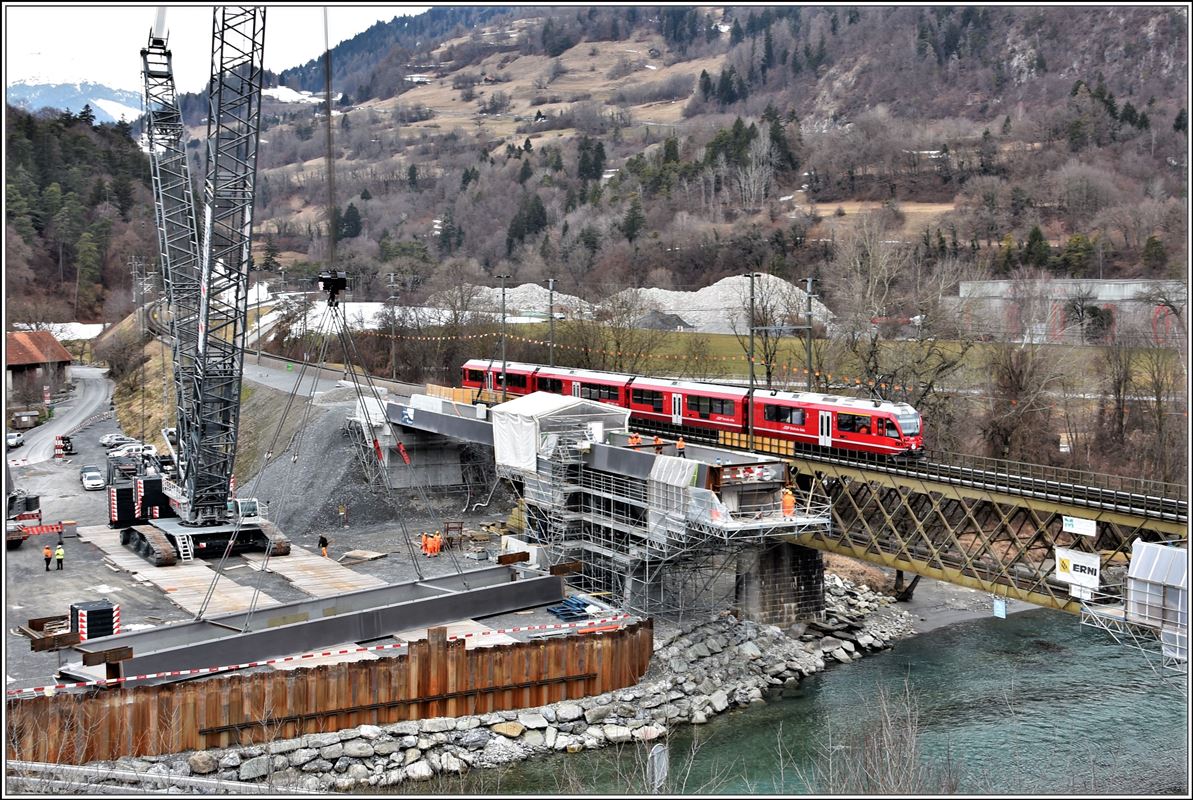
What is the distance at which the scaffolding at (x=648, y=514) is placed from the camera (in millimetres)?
32469

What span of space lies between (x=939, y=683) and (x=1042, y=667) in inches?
131

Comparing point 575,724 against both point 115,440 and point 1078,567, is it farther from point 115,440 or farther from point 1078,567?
point 115,440

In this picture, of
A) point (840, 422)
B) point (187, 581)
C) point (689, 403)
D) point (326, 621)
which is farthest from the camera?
point (689, 403)

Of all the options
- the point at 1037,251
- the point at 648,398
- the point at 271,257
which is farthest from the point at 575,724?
the point at 271,257

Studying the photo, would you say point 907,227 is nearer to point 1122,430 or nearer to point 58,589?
point 1122,430

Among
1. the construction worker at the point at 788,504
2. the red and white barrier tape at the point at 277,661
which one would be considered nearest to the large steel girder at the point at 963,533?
the construction worker at the point at 788,504

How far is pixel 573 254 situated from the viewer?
123 m

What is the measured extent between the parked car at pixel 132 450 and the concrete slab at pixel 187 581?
1574cm

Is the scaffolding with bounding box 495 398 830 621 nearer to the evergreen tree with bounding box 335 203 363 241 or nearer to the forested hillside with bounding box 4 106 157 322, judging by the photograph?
the forested hillside with bounding box 4 106 157 322

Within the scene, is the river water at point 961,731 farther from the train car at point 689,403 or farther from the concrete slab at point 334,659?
the train car at point 689,403

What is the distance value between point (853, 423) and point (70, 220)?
98.2m

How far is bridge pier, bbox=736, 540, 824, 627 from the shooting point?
35.7m

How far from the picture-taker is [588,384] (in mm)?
A: 47719

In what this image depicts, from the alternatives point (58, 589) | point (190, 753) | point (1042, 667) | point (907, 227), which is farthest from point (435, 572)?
point (907, 227)
